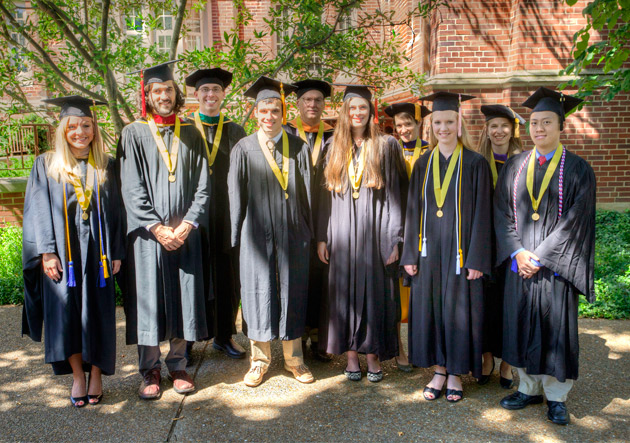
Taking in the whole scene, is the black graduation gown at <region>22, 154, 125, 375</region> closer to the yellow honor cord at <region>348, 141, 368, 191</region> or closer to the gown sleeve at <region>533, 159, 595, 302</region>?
the yellow honor cord at <region>348, 141, 368, 191</region>

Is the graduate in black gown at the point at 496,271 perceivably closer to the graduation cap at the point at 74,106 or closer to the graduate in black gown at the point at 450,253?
the graduate in black gown at the point at 450,253

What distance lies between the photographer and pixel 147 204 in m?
3.70

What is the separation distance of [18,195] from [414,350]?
24.2 feet

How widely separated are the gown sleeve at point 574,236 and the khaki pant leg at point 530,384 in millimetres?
702

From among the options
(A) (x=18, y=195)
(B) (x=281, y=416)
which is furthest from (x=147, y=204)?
(A) (x=18, y=195)

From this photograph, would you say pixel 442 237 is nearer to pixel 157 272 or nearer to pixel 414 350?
pixel 414 350

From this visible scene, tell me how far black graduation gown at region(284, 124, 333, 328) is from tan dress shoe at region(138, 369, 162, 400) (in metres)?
1.32

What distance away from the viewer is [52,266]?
138 inches

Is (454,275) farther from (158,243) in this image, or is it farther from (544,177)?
(158,243)

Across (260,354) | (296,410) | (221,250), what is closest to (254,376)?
(260,354)

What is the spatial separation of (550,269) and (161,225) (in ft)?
8.97

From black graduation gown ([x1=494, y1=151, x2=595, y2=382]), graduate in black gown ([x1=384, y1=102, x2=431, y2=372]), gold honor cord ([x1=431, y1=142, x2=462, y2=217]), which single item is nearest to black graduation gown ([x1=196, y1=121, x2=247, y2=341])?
graduate in black gown ([x1=384, y1=102, x2=431, y2=372])

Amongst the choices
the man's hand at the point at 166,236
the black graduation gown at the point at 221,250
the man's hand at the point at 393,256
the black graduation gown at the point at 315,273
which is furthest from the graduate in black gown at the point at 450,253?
the man's hand at the point at 166,236

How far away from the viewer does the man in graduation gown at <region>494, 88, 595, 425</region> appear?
3.37 meters
